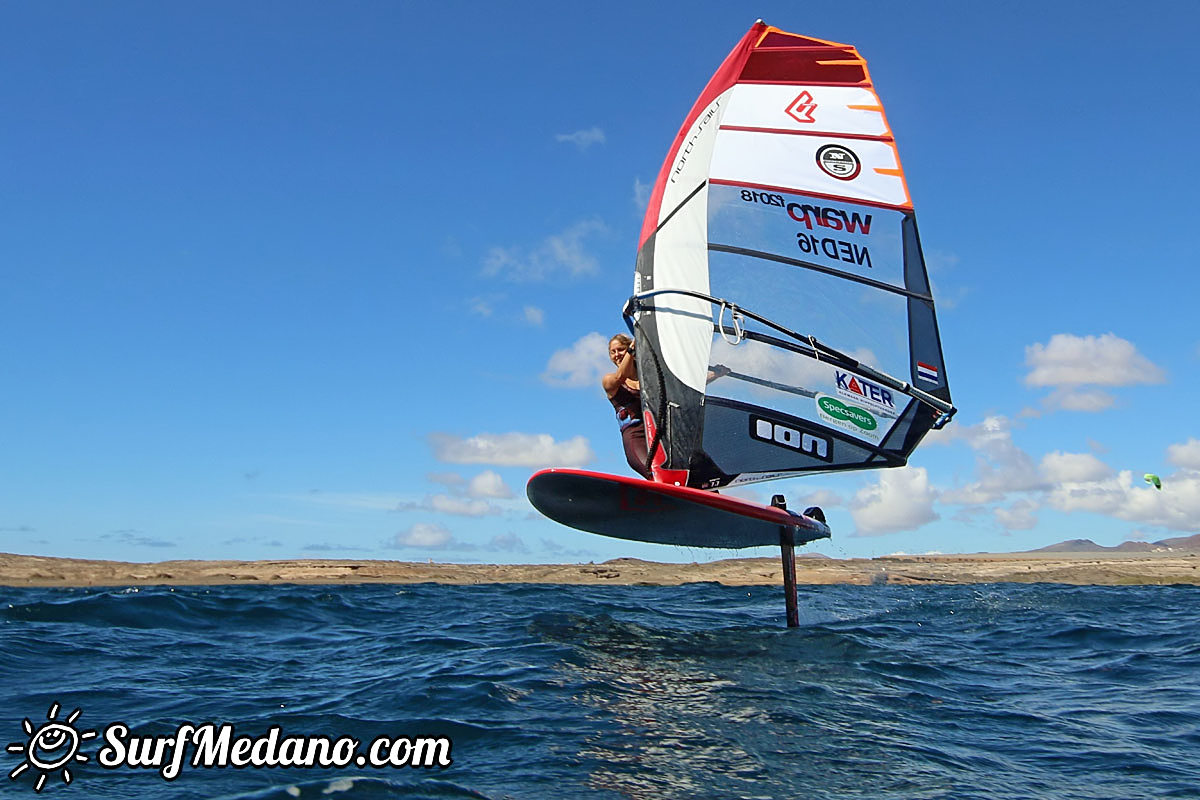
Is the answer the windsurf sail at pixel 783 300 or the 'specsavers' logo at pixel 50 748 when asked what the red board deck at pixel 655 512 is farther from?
the 'specsavers' logo at pixel 50 748

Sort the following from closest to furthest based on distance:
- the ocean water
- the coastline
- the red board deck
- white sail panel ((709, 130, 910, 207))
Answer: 1. the ocean water
2. the red board deck
3. white sail panel ((709, 130, 910, 207))
4. the coastline

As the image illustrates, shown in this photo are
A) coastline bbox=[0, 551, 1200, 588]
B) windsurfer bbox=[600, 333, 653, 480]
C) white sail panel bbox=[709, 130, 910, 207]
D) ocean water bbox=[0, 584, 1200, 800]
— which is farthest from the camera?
coastline bbox=[0, 551, 1200, 588]

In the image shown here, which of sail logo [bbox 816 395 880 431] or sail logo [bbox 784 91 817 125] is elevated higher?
sail logo [bbox 784 91 817 125]

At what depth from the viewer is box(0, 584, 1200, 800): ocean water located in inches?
165

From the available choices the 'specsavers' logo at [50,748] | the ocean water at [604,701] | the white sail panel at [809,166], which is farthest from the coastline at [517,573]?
the 'specsavers' logo at [50,748]

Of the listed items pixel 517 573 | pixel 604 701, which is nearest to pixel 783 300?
pixel 604 701

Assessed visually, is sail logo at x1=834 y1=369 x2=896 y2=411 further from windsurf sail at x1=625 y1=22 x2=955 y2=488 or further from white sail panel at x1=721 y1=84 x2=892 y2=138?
white sail panel at x1=721 y1=84 x2=892 y2=138

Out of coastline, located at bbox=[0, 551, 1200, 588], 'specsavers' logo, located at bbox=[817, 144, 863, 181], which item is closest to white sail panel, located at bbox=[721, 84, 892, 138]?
'specsavers' logo, located at bbox=[817, 144, 863, 181]

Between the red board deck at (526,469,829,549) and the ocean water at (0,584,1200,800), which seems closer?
the ocean water at (0,584,1200,800)

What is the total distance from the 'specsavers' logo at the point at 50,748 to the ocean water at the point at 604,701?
0.9 inches

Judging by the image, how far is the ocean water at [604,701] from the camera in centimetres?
418

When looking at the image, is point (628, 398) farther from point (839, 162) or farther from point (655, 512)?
point (839, 162)

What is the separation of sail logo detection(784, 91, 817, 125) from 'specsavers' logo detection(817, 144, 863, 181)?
0.41 meters

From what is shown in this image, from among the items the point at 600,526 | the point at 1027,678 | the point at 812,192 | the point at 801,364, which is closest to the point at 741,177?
the point at 812,192
